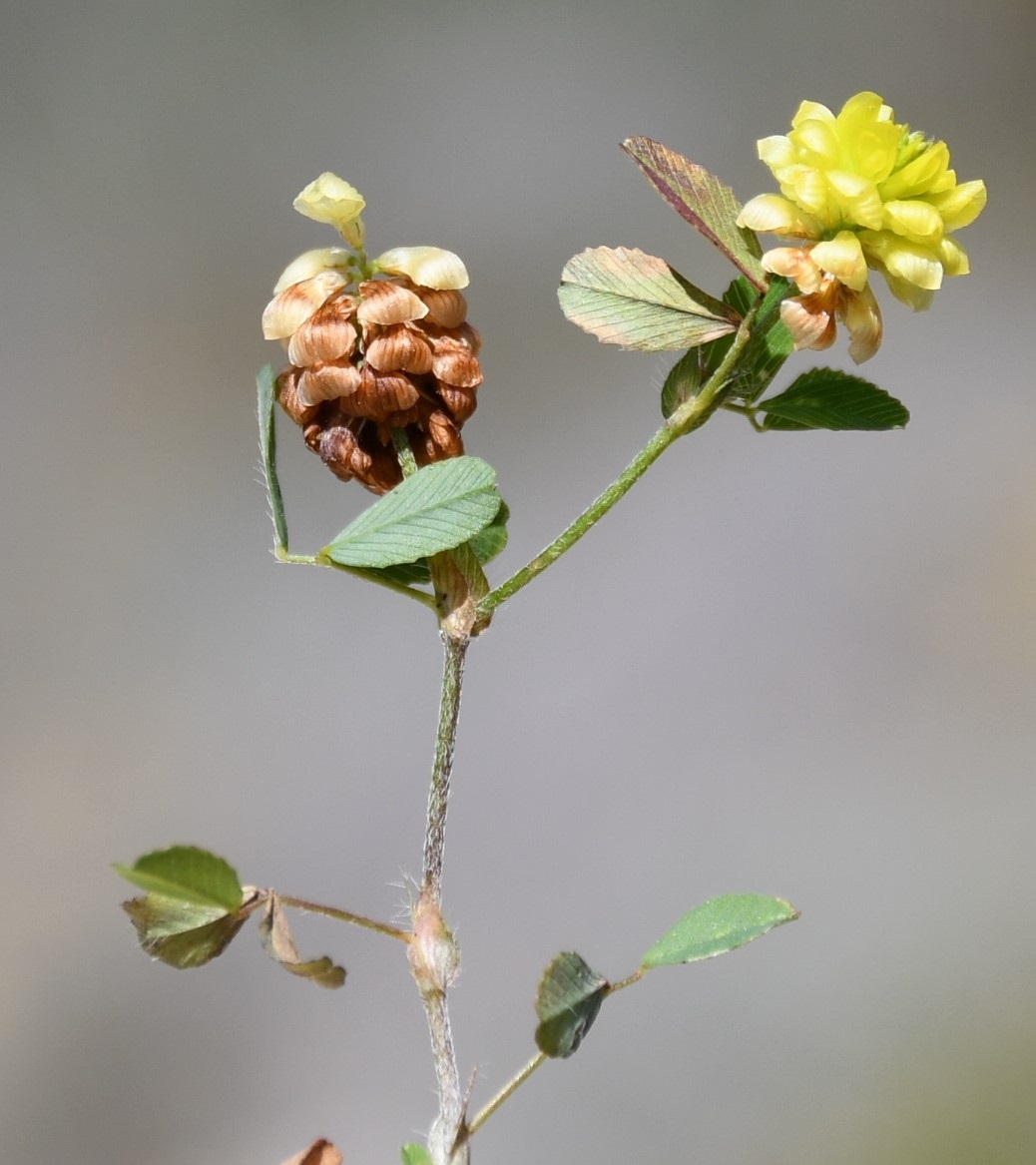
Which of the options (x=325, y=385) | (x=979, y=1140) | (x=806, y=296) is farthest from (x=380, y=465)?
(x=979, y=1140)

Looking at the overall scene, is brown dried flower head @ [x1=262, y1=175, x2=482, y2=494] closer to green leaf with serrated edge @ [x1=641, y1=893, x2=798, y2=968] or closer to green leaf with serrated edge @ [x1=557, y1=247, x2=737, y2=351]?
green leaf with serrated edge @ [x1=557, y1=247, x2=737, y2=351]

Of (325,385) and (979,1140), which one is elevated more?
(325,385)

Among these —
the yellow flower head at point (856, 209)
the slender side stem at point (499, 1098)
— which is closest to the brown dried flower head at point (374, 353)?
the yellow flower head at point (856, 209)

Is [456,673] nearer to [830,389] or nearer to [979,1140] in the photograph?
[830,389]

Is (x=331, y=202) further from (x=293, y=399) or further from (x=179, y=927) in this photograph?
(x=179, y=927)

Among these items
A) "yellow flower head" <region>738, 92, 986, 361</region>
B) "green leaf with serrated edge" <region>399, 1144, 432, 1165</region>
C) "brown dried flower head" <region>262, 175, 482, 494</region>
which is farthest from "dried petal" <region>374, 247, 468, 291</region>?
"green leaf with serrated edge" <region>399, 1144, 432, 1165</region>
